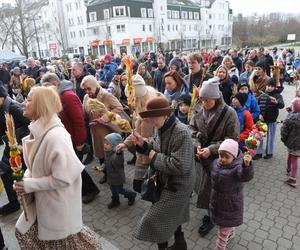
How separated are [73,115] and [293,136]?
11.9 feet

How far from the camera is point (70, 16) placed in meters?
59.3

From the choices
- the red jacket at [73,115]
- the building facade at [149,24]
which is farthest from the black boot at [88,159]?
the building facade at [149,24]

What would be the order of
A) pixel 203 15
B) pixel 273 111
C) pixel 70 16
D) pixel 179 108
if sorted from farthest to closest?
pixel 203 15, pixel 70 16, pixel 273 111, pixel 179 108

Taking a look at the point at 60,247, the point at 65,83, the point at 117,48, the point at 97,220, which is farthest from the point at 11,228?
the point at 117,48

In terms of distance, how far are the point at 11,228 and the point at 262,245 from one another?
3600mm

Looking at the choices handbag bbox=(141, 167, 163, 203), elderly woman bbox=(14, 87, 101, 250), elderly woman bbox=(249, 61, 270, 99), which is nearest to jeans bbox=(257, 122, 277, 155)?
elderly woman bbox=(249, 61, 270, 99)

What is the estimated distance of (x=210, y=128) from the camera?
11.3 ft

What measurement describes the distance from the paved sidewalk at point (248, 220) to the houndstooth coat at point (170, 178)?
85 cm

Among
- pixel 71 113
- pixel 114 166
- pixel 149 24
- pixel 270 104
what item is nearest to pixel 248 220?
pixel 114 166

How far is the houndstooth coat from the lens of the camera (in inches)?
106

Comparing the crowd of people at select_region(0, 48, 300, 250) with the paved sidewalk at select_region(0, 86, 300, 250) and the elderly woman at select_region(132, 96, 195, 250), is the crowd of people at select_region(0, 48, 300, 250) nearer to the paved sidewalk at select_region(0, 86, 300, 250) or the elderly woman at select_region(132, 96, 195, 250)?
the elderly woman at select_region(132, 96, 195, 250)

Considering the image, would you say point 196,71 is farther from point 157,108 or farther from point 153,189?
point 153,189

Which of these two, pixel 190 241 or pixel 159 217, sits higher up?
pixel 159 217

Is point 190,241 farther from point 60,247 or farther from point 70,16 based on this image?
point 70,16
